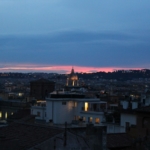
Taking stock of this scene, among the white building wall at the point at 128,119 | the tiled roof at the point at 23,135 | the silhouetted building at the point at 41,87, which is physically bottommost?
the silhouetted building at the point at 41,87

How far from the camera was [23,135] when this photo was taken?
27672 mm

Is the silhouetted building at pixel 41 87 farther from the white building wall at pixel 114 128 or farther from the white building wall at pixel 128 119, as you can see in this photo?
the white building wall at pixel 128 119

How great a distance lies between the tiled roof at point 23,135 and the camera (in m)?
25.3

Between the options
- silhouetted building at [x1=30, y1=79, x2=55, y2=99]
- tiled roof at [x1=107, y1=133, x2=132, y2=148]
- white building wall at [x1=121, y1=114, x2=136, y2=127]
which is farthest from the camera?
silhouetted building at [x1=30, y1=79, x2=55, y2=99]

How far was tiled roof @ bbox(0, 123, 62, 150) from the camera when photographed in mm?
25328

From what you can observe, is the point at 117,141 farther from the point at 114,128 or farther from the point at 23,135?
the point at 114,128

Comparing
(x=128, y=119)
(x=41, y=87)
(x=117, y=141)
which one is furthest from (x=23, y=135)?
(x=41, y=87)

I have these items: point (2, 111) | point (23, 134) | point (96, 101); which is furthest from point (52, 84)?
point (23, 134)

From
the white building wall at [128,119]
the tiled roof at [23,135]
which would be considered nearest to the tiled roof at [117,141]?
the tiled roof at [23,135]

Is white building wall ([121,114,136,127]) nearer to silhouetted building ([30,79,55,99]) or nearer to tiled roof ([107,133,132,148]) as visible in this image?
tiled roof ([107,133,132,148])

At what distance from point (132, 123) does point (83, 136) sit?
18864mm

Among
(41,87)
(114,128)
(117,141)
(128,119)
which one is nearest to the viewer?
(117,141)

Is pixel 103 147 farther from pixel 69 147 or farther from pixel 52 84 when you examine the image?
pixel 52 84

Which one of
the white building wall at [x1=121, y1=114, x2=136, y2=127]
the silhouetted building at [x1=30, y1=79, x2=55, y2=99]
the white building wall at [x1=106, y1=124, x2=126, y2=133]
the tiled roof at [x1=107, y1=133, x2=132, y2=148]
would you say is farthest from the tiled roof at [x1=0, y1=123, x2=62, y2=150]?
the silhouetted building at [x1=30, y1=79, x2=55, y2=99]
